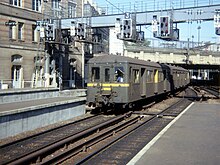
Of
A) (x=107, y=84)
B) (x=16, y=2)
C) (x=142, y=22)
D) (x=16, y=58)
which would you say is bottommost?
(x=107, y=84)

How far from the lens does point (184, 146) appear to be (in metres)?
9.32

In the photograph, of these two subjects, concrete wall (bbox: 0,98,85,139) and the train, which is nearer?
concrete wall (bbox: 0,98,85,139)

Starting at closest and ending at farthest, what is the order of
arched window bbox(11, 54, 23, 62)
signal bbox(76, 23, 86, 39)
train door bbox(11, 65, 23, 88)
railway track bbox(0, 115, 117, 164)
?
railway track bbox(0, 115, 117, 164)
signal bbox(76, 23, 86, 39)
train door bbox(11, 65, 23, 88)
arched window bbox(11, 54, 23, 62)

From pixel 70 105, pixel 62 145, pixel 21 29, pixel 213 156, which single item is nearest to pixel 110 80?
pixel 70 105

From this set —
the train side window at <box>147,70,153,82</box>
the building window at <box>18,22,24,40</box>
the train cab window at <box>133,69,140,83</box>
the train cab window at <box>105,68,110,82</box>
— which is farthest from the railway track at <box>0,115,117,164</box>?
the building window at <box>18,22,24,40</box>

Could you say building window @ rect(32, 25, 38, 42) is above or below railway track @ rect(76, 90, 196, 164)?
→ above

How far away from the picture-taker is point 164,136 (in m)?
10.6

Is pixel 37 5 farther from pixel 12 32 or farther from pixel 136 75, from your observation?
pixel 136 75

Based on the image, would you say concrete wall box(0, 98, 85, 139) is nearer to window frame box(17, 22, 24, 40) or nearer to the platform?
the platform

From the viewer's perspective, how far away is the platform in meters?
7.79

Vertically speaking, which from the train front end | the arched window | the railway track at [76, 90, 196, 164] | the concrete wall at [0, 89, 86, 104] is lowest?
the railway track at [76, 90, 196, 164]

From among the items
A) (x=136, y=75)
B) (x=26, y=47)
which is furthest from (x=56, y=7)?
(x=136, y=75)

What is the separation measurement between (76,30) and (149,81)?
8.37 m

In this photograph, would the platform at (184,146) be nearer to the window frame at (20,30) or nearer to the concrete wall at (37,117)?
the concrete wall at (37,117)
